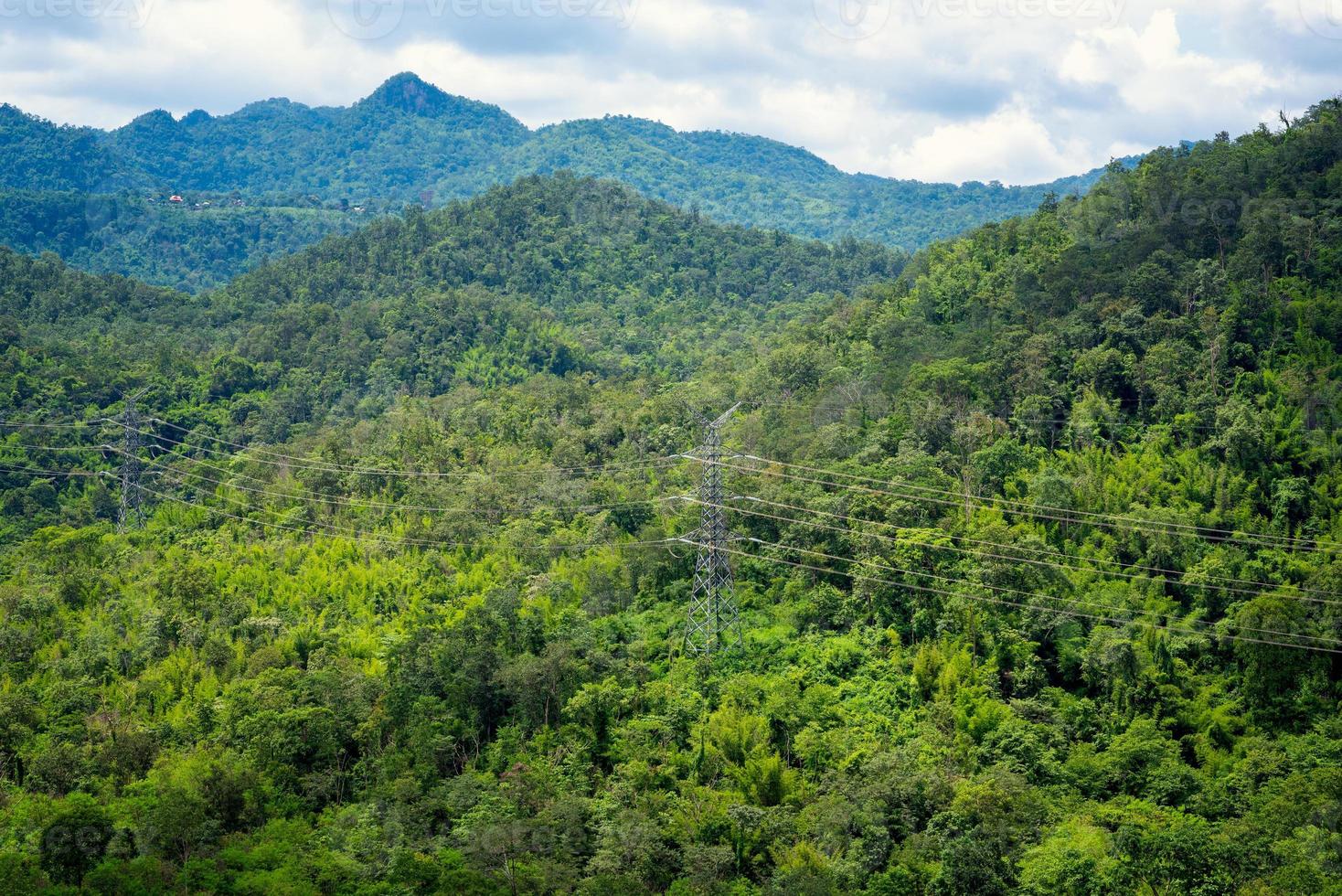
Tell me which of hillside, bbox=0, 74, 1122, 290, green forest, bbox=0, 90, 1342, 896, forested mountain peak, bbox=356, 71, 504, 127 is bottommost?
green forest, bbox=0, 90, 1342, 896

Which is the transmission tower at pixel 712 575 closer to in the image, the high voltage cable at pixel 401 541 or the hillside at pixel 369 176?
the high voltage cable at pixel 401 541

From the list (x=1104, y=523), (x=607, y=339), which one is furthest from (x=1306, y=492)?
(x=607, y=339)

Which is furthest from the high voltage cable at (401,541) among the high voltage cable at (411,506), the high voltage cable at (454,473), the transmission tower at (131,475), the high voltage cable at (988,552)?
the high voltage cable at (988,552)

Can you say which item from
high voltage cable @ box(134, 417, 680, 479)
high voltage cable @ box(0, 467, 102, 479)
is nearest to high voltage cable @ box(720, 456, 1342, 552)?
high voltage cable @ box(134, 417, 680, 479)

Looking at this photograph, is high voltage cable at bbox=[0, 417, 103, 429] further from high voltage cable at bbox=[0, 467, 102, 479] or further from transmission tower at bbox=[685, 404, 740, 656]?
transmission tower at bbox=[685, 404, 740, 656]

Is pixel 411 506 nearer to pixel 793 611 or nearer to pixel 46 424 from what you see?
pixel 793 611

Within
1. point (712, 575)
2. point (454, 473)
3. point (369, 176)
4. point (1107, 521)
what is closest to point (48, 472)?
point (454, 473)
